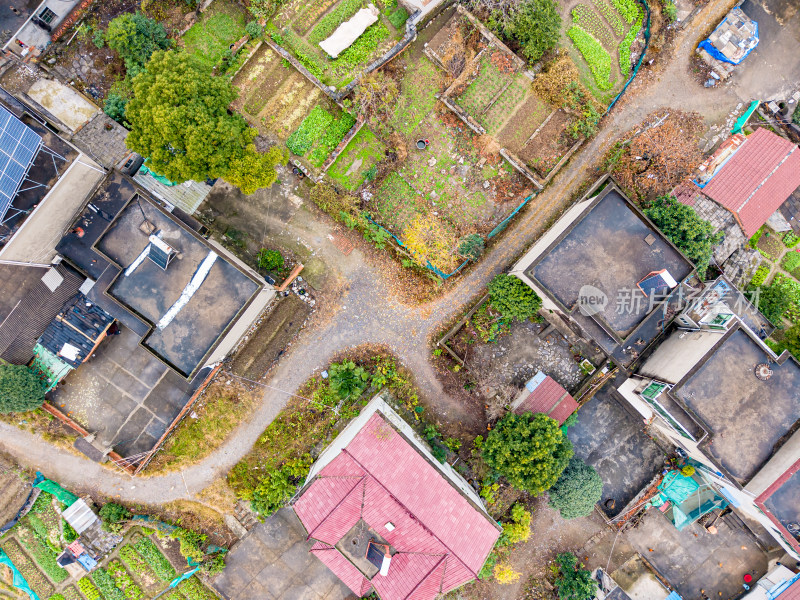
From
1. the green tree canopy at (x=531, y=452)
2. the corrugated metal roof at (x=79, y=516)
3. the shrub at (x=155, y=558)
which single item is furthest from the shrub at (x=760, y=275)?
the corrugated metal roof at (x=79, y=516)

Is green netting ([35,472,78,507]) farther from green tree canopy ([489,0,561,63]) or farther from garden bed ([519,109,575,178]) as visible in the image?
green tree canopy ([489,0,561,63])

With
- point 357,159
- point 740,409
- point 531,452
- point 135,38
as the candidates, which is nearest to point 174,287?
point 357,159

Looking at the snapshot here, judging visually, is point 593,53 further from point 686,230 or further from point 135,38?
point 135,38

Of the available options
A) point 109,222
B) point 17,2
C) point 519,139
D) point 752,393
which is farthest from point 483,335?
point 17,2

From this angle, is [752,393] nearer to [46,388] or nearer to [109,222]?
[109,222]

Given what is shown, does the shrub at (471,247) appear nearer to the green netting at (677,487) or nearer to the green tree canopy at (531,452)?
the green tree canopy at (531,452)

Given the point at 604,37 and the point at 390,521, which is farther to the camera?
the point at 604,37

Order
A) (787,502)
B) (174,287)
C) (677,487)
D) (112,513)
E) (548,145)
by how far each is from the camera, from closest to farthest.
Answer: (787,502), (174,287), (112,513), (677,487), (548,145)
